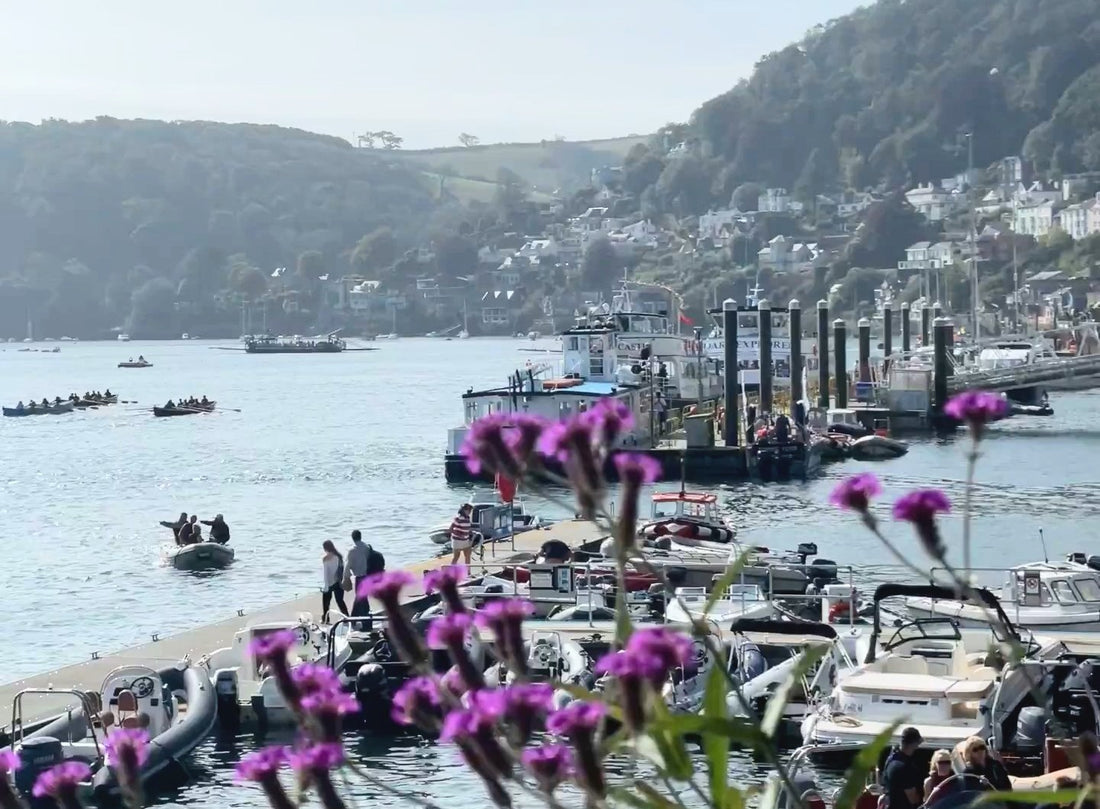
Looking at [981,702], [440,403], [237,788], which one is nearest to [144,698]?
[237,788]

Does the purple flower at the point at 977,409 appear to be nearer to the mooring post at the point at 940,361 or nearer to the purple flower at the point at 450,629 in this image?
the purple flower at the point at 450,629

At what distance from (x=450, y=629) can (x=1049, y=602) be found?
2255 centimetres

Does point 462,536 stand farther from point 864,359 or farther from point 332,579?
point 864,359

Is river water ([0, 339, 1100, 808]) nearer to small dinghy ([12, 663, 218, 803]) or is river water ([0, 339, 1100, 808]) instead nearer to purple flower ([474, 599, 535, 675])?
small dinghy ([12, 663, 218, 803])

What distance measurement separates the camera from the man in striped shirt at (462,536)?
29.9m

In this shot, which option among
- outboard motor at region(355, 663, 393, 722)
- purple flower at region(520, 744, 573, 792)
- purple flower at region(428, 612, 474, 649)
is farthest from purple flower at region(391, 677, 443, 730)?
outboard motor at region(355, 663, 393, 722)

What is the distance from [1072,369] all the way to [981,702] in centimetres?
6049

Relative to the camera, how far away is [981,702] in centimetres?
1738

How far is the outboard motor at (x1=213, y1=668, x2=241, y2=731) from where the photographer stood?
20609mm

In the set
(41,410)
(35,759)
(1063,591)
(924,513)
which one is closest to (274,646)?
(924,513)

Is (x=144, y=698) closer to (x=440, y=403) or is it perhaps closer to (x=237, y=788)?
(x=237, y=788)

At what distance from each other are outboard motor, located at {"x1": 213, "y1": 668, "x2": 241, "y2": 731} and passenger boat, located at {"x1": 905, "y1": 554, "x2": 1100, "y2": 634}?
342 inches

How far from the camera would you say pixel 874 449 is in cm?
6194

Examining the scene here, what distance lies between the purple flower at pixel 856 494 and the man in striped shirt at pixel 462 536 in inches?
935
